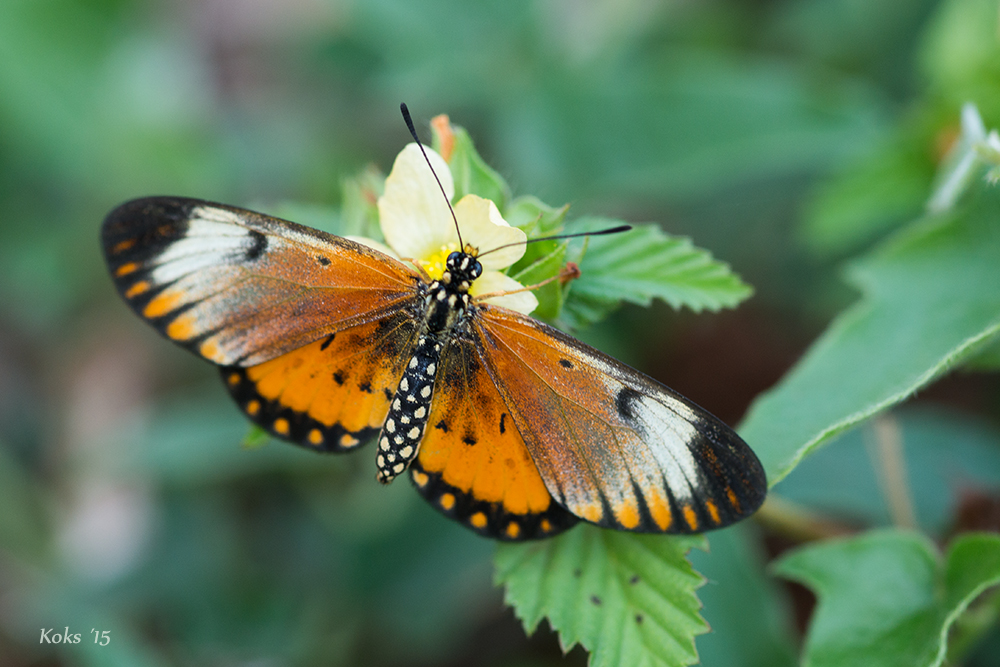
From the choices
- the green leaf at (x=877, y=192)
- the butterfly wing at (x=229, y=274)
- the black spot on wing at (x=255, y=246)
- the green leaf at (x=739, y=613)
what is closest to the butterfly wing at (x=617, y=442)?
the butterfly wing at (x=229, y=274)

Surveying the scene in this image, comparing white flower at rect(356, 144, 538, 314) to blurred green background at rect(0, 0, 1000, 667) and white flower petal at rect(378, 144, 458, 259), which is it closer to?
white flower petal at rect(378, 144, 458, 259)

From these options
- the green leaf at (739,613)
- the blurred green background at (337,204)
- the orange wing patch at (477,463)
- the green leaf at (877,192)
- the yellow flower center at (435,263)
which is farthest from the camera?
the blurred green background at (337,204)

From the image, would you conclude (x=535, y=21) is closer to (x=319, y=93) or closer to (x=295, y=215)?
(x=319, y=93)

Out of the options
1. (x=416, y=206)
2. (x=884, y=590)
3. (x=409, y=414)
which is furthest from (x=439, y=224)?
(x=884, y=590)

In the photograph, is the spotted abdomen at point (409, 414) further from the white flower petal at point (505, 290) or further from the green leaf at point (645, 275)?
the green leaf at point (645, 275)

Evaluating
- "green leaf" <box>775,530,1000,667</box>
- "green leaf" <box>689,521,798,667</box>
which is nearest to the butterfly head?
"green leaf" <box>775,530,1000,667</box>

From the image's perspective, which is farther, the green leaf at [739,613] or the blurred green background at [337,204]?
the blurred green background at [337,204]

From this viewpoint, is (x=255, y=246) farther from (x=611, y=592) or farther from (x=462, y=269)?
(x=611, y=592)
